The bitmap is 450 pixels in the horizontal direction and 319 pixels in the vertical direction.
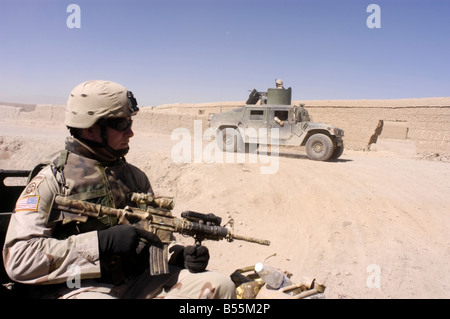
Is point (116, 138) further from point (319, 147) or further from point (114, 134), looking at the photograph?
point (319, 147)

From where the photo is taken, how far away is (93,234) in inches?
72.1

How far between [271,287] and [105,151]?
170 cm

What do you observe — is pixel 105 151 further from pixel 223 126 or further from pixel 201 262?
pixel 223 126

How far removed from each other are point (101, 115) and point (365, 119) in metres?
18.9

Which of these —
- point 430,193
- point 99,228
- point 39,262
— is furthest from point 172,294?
point 430,193

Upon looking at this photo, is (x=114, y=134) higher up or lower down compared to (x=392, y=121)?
higher up

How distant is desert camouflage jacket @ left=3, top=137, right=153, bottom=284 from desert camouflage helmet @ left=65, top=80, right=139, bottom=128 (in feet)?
0.73

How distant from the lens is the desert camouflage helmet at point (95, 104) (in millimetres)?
2137

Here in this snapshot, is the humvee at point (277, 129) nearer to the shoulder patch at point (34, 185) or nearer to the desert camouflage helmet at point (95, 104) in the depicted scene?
the desert camouflage helmet at point (95, 104)

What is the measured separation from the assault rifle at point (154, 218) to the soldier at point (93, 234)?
6cm

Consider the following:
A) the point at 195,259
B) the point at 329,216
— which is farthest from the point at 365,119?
the point at 195,259

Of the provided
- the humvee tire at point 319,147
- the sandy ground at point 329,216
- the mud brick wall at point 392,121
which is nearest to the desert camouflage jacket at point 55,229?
the sandy ground at point 329,216

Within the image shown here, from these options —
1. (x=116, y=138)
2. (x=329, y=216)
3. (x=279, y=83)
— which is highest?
(x=279, y=83)

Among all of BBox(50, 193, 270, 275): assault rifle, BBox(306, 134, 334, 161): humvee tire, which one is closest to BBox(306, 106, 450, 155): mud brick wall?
BBox(306, 134, 334, 161): humvee tire
